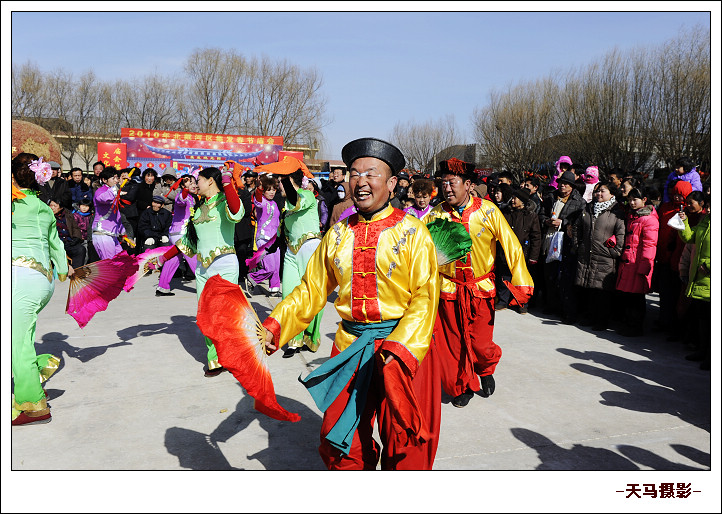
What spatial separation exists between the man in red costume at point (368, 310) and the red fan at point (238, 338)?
0.36 feet

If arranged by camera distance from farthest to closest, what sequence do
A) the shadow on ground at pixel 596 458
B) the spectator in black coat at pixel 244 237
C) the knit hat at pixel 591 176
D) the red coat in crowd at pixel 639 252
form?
the spectator in black coat at pixel 244 237
the knit hat at pixel 591 176
the red coat in crowd at pixel 639 252
the shadow on ground at pixel 596 458

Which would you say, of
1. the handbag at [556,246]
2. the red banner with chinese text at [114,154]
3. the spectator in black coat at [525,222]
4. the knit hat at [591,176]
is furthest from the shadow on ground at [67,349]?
the red banner with chinese text at [114,154]

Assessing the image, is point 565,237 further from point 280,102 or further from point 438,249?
point 280,102

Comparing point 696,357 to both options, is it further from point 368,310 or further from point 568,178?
point 368,310

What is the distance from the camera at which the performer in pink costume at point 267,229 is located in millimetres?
7855

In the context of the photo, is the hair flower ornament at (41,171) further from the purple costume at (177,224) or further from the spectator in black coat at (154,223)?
the spectator in black coat at (154,223)

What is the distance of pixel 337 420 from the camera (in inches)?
116

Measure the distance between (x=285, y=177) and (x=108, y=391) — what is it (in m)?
2.55

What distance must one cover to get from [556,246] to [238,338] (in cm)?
628

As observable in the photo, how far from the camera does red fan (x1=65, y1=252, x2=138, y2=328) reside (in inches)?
197

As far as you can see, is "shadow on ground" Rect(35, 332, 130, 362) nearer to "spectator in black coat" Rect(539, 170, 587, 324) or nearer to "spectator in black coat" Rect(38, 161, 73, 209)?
"spectator in black coat" Rect(539, 170, 587, 324)

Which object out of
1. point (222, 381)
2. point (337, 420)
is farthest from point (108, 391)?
point (337, 420)

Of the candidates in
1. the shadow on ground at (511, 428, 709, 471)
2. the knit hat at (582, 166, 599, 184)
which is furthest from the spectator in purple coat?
the shadow on ground at (511, 428, 709, 471)

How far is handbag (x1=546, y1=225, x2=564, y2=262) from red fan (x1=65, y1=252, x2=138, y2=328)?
18.0 ft
